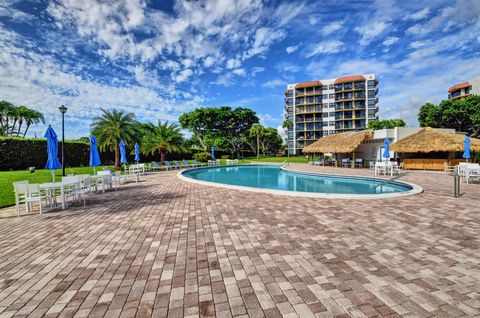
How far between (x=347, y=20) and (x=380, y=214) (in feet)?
40.5

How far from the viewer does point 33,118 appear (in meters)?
46.8

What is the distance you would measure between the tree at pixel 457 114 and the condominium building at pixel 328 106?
45.9ft

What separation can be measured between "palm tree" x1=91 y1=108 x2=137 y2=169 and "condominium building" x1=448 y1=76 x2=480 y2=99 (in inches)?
3218

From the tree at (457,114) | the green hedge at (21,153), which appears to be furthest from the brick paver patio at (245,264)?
the tree at (457,114)

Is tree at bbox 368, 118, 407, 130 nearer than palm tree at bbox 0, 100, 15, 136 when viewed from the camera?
No

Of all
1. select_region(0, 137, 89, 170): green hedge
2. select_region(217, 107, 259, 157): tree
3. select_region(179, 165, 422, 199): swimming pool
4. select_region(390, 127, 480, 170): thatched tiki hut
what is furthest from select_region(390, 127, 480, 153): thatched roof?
select_region(217, 107, 259, 157): tree

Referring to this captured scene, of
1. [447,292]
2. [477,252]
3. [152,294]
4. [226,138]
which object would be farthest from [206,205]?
[226,138]

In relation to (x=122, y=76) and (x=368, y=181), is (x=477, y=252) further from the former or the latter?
(x=122, y=76)

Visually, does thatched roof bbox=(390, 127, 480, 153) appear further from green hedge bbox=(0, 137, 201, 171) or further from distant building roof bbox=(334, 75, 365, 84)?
distant building roof bbox=(334, 75, 365, 84)

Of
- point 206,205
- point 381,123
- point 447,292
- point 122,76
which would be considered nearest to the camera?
point 447,292

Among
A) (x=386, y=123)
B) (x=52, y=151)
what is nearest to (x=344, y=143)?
(x=52, y=151)

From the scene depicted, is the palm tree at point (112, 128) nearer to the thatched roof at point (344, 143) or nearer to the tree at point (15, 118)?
the thatched roof at point (344, 143)

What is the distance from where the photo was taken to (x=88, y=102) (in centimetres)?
2447

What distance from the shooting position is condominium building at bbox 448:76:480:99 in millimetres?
55025
